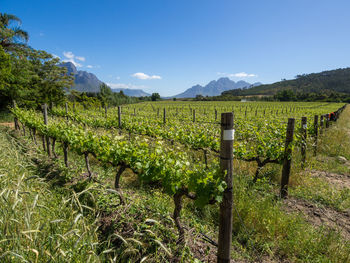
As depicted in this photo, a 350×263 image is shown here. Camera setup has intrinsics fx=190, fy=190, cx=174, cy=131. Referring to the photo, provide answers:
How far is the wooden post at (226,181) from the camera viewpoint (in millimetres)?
1822

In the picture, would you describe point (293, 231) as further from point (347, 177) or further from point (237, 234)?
point (347, 177)

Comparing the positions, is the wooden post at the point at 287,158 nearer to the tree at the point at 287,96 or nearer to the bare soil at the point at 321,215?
the bare soil at the point at 321,215

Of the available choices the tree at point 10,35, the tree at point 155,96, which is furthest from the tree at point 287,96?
the tree at point 10,35

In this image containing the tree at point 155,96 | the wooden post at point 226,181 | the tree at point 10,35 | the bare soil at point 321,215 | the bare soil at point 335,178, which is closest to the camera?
the wooden post at point 226,181

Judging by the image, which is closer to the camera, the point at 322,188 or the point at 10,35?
the point at 322,188

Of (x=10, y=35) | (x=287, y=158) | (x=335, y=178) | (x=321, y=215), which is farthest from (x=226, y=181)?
(x=10, y=35)

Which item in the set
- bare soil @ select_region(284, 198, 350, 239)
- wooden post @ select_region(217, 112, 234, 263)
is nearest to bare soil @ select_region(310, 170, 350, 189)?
bare soil @ select_region(284, 198, 350, 239)

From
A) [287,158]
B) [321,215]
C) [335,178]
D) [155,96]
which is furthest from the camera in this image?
[155,96]

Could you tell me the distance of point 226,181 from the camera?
1892 mm

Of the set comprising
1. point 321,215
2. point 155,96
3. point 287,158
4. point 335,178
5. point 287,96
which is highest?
point 155,96

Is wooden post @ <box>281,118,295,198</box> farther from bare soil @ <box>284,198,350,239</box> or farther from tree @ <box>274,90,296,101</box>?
tree @ <box>274,90,296,101</box>

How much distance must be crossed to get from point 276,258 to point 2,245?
9.91 feet

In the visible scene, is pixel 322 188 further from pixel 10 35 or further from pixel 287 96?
pixel 287 96

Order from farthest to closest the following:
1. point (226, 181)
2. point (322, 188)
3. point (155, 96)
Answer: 1. point (155, 96)
2. point (322, 188)
3. point (226, 181)
